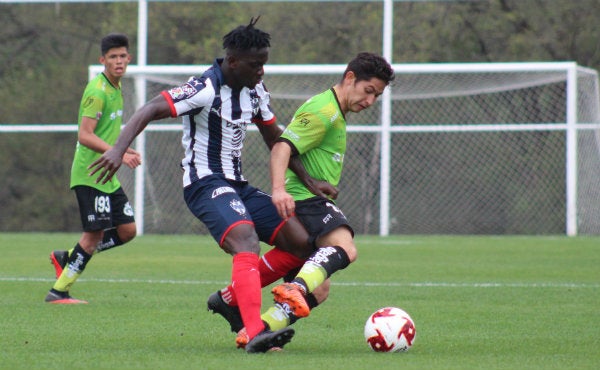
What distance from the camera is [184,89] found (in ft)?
20.7

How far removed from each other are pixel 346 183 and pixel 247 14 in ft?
35.1

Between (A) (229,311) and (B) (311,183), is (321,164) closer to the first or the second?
(B) (311,183)

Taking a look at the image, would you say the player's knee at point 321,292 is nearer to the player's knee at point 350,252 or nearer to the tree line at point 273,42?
the player's knee at point 350,252

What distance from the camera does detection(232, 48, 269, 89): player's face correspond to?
6.41m

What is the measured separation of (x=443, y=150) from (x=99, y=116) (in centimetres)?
1299

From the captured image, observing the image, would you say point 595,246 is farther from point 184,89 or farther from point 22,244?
point 184,89

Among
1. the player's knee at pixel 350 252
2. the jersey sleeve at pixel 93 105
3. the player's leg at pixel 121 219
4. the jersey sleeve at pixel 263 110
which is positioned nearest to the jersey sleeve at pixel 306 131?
the jersey sleeve at pixel 263 110

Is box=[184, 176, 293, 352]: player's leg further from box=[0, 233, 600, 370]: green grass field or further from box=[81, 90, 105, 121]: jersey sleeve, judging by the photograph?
box=[81, 90, 105, 121]: jersey sleeve

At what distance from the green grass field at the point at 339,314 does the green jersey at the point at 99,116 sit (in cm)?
96

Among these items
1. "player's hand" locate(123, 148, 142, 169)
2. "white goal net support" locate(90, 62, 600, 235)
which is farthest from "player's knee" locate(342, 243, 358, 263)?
"white goal net support" locate(90, 62, 600, 235)

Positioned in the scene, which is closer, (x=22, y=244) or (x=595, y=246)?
(x=595, y=246)

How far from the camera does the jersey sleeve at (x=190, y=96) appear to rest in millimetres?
6246

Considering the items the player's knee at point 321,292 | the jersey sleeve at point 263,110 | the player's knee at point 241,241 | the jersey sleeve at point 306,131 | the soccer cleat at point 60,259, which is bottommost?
the soccer cleat at point 60,259

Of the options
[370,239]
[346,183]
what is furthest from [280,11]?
[370,239]
